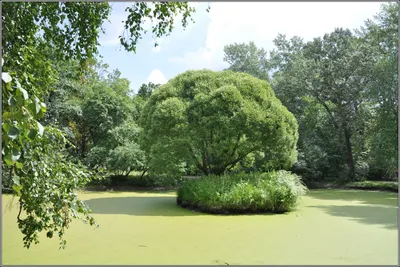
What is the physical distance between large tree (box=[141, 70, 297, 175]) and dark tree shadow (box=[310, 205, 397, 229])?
1720 mm

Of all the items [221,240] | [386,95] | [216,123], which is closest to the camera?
[221,240]

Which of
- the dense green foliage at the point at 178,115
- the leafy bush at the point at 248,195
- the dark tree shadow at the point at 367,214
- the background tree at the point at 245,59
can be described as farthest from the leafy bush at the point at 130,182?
the background tree at the point at 245,59

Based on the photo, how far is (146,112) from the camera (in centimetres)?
1032

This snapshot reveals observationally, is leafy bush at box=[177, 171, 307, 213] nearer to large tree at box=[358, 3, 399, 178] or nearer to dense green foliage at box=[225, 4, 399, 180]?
large tree at box=[358, 3, 399, 178]

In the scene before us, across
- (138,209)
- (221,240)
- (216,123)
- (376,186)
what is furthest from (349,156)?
(221,240)

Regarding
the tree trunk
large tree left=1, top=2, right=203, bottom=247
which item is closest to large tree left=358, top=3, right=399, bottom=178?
the tree trunk

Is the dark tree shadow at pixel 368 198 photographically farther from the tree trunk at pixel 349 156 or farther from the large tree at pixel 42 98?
the large tree at pixel 42 98

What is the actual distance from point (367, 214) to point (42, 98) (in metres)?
6.68

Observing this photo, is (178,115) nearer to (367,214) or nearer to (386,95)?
(367,214)

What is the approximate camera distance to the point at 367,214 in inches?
296

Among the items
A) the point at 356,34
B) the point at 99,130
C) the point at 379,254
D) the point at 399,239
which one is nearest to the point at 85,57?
the point at 379,254

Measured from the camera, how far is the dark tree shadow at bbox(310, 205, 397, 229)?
6531mm

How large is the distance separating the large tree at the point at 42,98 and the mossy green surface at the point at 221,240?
114 centimetres

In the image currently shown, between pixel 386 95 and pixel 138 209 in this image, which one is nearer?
pixel 138 209
